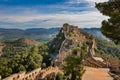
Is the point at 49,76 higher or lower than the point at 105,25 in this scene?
lower

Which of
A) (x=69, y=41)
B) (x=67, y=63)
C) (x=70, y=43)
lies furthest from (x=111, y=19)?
(x=69, y=41)

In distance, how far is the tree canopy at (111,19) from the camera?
870 inches

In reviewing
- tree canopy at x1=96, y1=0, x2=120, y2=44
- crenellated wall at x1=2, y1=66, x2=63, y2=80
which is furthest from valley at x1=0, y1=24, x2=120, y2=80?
tree canopy at x1=96, y1=0, x2=120, y2=44

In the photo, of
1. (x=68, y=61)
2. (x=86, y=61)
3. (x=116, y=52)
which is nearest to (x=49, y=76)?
(x=68, y=61)

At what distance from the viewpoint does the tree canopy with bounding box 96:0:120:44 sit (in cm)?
2211

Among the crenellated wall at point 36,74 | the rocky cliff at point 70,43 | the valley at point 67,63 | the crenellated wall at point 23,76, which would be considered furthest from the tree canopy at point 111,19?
the rocky cliff at point 70,43

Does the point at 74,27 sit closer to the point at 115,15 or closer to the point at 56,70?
the point at 56,70

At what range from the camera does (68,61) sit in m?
46.3

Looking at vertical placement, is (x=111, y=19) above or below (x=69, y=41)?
above

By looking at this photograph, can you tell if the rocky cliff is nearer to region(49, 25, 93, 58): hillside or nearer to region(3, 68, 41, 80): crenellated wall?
region(49, 25, 93, 58): hillside

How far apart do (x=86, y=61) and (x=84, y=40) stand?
3888 cm

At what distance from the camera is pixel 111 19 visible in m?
22.5

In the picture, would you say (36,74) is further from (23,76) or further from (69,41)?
(69,41)

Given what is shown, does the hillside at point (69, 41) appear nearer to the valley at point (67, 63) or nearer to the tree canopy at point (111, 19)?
the valley at point (67, 63)
